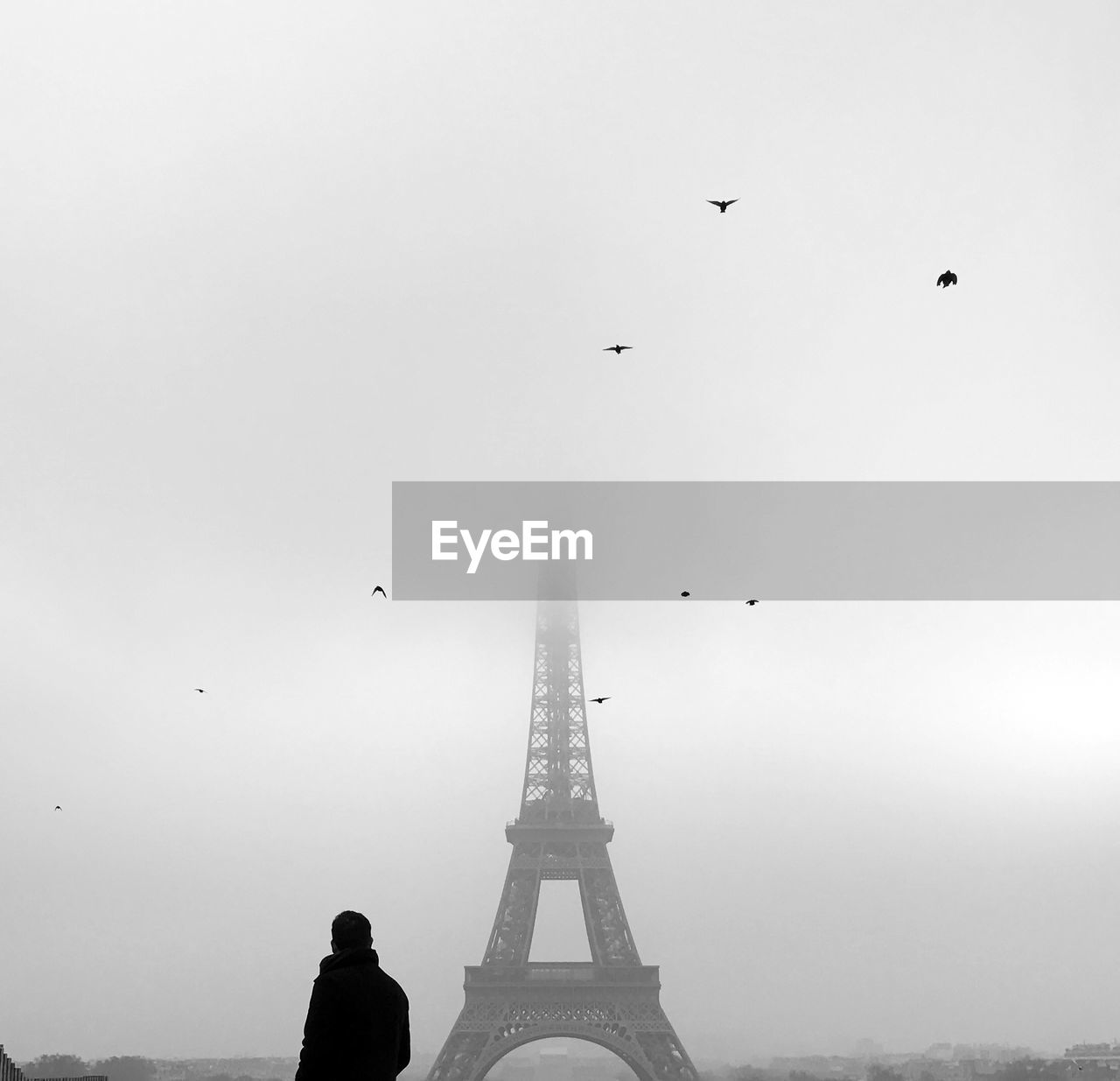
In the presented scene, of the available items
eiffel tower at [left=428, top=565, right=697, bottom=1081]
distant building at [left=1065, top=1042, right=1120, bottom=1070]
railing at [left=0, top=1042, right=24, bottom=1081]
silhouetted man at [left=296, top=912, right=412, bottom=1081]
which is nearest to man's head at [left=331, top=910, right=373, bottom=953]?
silhouetted man at [left=296, top=912, right=412, bottom=1081]

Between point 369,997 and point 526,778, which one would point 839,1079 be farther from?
point 369,997

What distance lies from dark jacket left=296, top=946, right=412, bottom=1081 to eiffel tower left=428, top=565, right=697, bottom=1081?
65749 mm

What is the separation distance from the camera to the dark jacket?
586 centimetres

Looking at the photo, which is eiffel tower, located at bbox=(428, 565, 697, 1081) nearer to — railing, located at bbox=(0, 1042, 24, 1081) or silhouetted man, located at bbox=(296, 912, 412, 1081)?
railing, located at bbox=(0, 1042, 24, 1081)

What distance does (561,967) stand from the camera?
7381 centimetres

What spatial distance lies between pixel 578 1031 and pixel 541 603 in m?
30.9

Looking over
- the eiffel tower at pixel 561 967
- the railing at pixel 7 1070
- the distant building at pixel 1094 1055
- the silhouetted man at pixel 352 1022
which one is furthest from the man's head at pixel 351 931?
the distant building at pixel 1094 1055

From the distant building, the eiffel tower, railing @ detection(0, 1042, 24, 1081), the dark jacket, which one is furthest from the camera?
the distant building

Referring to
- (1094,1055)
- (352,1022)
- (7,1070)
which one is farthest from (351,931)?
(1094,1055)

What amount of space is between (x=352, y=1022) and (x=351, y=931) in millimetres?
455

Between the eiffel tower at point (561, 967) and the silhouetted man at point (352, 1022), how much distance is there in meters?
65.7

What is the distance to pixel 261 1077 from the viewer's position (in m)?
145

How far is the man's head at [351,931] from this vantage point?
6.18 meters

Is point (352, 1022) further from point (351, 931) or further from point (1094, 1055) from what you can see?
point (1094, 1055)
